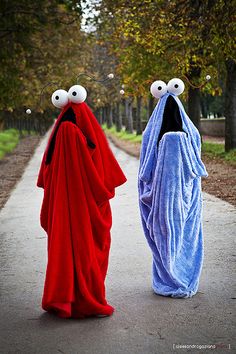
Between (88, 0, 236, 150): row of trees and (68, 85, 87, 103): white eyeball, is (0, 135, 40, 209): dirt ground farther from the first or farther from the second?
(68, 85, 87, 103): white eyeball

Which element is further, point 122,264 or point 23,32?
point 23,32

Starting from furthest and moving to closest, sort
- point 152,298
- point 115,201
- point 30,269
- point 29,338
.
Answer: point 115,201
point 30,269
point 152,298
point 29,338

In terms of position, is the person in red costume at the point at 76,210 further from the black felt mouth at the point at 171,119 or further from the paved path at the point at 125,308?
the black felt mouth at the point at 171,119

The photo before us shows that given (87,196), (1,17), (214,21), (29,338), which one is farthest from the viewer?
(1,17)

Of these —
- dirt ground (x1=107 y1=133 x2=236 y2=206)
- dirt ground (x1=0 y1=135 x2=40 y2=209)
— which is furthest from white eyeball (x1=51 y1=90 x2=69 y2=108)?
dirt ground (x1=0 y1=135 x2=40 y2=209)

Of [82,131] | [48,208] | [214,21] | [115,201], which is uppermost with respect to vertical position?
[214,21]

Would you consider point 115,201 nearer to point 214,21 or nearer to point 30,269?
point 214,21

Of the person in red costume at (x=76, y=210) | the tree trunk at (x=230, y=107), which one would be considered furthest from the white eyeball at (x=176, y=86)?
the tree trunk at (x=230, y=107)

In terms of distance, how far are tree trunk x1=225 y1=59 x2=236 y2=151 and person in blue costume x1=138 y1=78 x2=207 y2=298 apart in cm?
1823

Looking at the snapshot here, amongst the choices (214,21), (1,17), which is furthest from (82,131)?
(1,17)

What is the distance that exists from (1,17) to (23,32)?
1125mm

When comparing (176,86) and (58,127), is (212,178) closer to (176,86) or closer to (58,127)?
(176,86)

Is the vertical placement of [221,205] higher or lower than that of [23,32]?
lower

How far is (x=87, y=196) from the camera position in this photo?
589 centimetres
